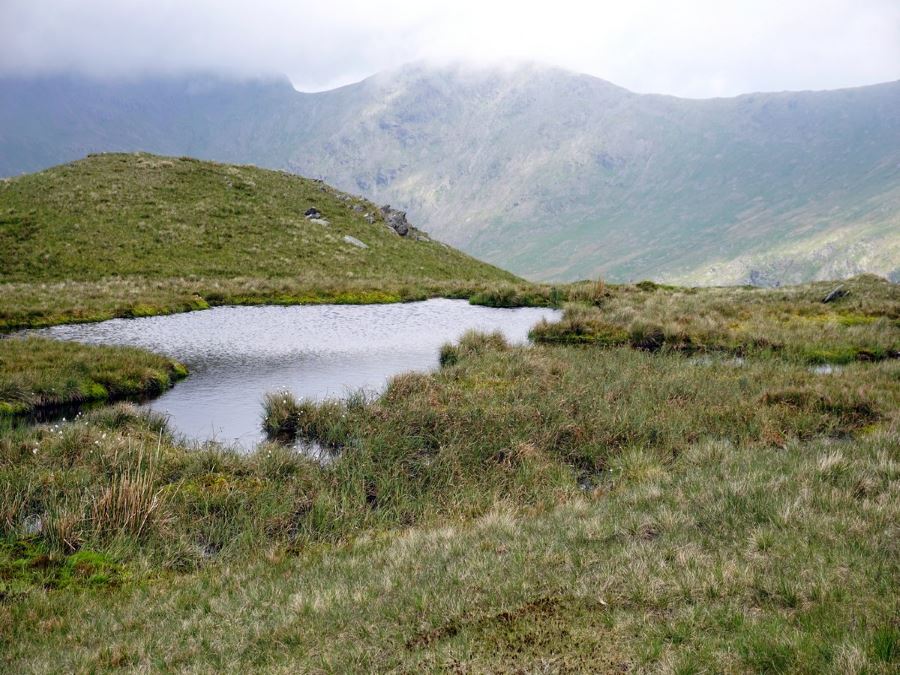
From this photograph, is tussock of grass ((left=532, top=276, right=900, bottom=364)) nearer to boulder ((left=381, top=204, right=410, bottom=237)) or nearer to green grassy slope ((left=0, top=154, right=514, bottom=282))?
green grassy slope ((left=0, top=154, right=514, bottom=282))

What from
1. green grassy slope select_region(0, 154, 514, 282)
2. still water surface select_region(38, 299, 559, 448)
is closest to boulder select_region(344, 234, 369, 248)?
green grassy slope select_region(0, 154, 514, 282)

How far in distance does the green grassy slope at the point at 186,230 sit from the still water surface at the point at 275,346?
1890 cm

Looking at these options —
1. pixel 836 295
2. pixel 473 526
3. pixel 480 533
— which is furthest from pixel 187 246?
pixel 480 533

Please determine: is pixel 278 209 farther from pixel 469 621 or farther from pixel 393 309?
pixel 469 621

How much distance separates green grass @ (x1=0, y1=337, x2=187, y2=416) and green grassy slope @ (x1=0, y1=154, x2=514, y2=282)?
2993cm

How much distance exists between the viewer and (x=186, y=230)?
60031mm

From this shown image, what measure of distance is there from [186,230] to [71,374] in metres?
45.5

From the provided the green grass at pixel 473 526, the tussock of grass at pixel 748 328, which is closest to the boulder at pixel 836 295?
the tussock of grass at pixel 748 328

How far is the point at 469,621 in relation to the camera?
20.3 feet

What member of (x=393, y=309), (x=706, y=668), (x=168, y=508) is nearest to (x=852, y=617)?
(x=706, y=668)

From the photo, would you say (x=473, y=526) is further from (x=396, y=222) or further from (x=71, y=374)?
(x=396, y=222)

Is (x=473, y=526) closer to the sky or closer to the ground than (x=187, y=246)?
closer to the ground

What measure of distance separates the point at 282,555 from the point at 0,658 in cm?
358

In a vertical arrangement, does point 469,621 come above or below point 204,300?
below
